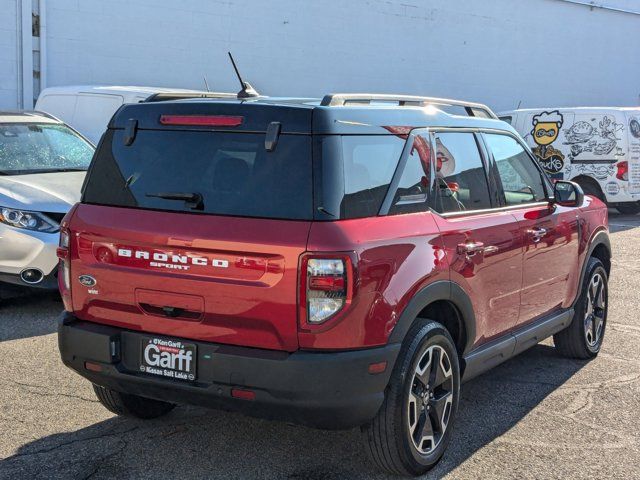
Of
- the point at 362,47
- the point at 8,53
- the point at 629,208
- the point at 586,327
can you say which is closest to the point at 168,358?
the point at 586,327

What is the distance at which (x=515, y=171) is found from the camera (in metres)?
5.52

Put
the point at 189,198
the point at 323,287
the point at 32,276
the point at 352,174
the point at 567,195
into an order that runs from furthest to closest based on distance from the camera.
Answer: the point at 32,276 → the point at 567,195 → the point at 189,198 → the point at 352,174 → the point at 323,287

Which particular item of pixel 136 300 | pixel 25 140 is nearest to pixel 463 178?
pixel 136 300

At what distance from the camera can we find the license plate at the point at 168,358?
12.5 feet

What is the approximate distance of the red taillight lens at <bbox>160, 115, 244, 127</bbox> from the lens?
12.9ft

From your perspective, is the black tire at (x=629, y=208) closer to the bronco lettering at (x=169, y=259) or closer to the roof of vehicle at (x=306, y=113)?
the roof of vehicle at (x=306, y=113)

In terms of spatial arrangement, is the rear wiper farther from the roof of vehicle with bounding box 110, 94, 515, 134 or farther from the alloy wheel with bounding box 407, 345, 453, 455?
the alloy wheel with bounding box 407, 345, 453, 455

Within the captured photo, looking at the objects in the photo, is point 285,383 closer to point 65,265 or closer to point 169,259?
→ point 169,259

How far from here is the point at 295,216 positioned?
3.67 meters

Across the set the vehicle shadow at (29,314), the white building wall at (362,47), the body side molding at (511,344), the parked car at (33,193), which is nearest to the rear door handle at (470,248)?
the body side molding at (511,344)

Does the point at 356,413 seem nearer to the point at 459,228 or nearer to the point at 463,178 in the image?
the point at 459,228

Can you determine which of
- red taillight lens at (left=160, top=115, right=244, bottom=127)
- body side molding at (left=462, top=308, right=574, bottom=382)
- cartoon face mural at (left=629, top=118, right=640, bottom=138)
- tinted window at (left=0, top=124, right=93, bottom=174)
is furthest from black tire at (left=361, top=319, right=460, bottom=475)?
cartoon face mural at (left=629, top=118, right=640, bottom=138)

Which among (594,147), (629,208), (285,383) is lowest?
(629,208)

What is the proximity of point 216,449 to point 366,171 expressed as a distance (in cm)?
163
